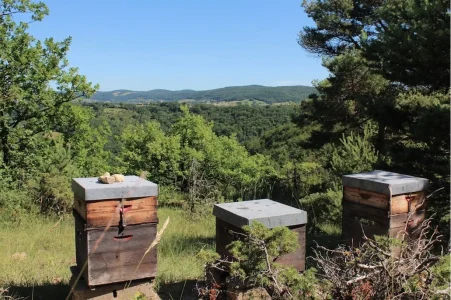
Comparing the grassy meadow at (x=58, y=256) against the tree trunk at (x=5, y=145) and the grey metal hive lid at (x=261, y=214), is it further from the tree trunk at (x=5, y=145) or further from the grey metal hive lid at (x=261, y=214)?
the tree trunk at (x=5, y=145)

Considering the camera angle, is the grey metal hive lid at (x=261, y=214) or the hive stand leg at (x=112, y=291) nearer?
the grey metal hive lid at (x=261, y=214)

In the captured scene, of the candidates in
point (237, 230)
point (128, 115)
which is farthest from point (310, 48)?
point (128, 115)

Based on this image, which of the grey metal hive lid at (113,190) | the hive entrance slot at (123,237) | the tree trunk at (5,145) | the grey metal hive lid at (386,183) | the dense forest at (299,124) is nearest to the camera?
the grey metal hive lid at (113,190)

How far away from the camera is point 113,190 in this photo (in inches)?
115

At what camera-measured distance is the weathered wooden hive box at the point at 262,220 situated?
290cm

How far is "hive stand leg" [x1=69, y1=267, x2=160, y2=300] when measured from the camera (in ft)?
9.95

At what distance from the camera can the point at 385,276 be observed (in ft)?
7.36

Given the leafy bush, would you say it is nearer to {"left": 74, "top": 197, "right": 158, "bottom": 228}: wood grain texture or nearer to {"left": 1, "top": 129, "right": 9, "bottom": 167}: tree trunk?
{"left": 74, "top": 197, "right": 158, "bottom": 228}: wood grain texture

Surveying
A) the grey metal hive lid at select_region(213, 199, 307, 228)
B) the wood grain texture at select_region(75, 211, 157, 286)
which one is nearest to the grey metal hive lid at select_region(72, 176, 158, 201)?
the wood grain texture at select_region(75, 211, 157, 286)

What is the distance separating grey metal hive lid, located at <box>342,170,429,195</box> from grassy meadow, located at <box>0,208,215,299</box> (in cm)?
160

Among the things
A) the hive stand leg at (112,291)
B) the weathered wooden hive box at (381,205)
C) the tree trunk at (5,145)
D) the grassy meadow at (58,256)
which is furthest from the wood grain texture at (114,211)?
the tree trunk at (5,145)

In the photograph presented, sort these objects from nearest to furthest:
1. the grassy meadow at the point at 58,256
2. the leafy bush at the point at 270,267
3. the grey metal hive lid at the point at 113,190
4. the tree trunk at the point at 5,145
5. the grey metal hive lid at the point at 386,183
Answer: the leafy bush at the point at 270,267
the grey metal hive lid at the point at 113,190
the grey metal hive lid at the point at 386,183
the grassy meadow at the point at 58,256
the tree trunk at the point at 5,145

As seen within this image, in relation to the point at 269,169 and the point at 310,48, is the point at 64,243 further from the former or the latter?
the point at 310,48

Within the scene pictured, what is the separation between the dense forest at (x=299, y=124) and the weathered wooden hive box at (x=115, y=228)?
3.94 metres
